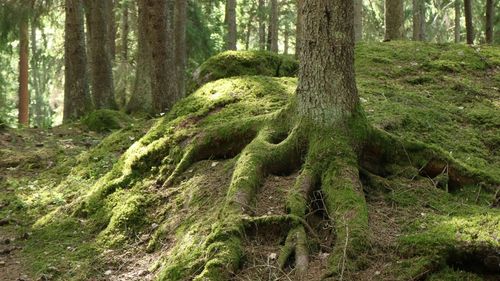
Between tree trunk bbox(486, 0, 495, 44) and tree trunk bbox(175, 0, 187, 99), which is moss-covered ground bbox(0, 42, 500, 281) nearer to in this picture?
tree trunk bbox(486, 0, 495, 44)

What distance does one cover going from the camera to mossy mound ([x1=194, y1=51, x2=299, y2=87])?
8391 mm

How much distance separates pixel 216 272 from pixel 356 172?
5.23 feet

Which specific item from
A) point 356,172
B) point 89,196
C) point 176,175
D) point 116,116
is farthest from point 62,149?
point 356,172

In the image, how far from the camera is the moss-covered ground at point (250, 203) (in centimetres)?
416

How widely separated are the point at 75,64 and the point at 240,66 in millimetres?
5607

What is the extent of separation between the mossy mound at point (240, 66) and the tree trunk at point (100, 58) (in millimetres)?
5088

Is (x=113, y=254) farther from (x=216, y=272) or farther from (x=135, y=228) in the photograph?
(x=216, y=272)

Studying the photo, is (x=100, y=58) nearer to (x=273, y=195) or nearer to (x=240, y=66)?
(x=240, y=66)

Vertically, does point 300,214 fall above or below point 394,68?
below

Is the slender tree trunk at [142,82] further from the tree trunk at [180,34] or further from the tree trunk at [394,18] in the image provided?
the tree trunk at [394,18]

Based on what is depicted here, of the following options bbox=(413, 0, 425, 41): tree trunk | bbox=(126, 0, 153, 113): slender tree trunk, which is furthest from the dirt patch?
bbox=(413, 0, 425, 41): tree trunk

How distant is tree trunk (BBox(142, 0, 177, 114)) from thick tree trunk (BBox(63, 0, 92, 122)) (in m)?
2.84

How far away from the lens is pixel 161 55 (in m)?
10.3

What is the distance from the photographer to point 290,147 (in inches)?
204
